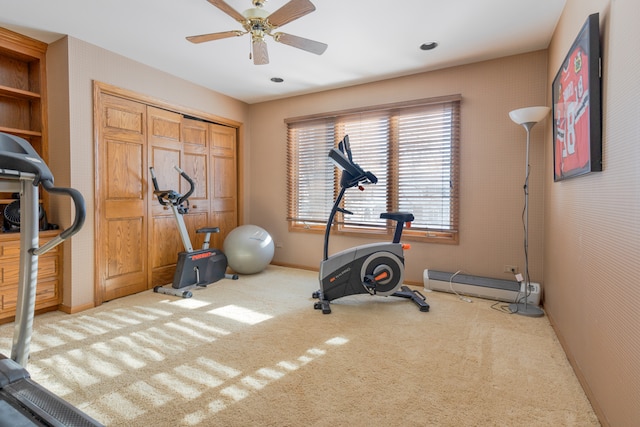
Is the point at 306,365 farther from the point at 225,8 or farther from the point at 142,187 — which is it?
the point at 142,187

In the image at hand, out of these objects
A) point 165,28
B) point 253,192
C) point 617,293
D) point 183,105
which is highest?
point 165,28

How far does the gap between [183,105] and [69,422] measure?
391 centimetres

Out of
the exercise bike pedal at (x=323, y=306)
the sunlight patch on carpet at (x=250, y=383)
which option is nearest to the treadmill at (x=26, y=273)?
the sunlight patch on carpet at (x=250, y=383)

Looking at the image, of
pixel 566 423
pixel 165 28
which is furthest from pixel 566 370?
pixel 165 28

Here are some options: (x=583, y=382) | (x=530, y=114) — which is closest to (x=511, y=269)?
(x=530, y=114)

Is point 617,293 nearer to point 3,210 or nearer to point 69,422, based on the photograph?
point 69,422

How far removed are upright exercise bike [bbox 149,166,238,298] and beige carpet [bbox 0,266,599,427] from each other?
437 millimetres

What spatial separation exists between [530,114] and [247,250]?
3.49 metres

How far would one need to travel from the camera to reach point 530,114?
2930 mm

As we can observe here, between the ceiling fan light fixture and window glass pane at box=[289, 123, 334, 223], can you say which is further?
window glass pane at box=[289, 123, 334, 223]

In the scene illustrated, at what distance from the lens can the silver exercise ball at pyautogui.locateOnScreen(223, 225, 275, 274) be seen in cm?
430

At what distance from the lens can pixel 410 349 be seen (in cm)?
231

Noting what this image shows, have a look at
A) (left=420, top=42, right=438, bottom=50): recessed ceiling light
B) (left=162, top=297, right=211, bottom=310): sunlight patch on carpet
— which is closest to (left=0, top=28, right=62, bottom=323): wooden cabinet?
(left=162, top=297, right=211, bottom=310): sunlight patch on carpet

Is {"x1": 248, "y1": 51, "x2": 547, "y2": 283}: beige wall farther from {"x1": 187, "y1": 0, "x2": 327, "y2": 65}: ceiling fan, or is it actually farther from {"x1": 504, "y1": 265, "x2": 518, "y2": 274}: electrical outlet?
{"x1": 187, "y1": 0, "x2": 327, "y2": 65}: ceiling fan
